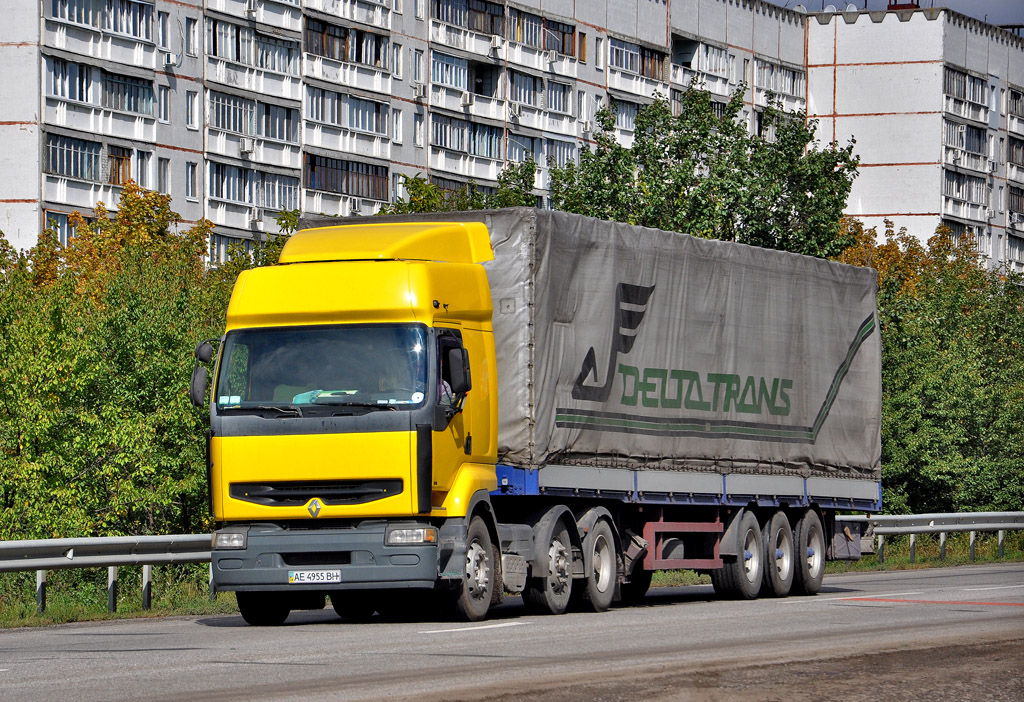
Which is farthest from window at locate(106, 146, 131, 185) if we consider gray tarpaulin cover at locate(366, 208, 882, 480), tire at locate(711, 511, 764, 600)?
tire at locate(711, 511, 764, 600)

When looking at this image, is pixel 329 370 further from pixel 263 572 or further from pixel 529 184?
pixel 529 184

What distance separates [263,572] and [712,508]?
22.3 ft

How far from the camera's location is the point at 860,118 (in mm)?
93688

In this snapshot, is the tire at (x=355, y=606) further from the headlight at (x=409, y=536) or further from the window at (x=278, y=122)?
the window at (x=278, y=122)

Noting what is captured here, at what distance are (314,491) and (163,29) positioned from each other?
4256 cm

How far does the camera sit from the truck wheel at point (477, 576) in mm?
17391

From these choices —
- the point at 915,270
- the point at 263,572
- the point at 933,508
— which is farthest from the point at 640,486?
the point at 915,270

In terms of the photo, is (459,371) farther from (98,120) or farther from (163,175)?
(163,175)

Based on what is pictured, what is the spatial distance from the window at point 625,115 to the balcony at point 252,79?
16758 mm

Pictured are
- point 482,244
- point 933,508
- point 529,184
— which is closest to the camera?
point 482,244

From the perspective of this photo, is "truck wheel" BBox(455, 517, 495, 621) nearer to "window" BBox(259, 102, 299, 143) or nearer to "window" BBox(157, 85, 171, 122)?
"window" BBox(157, 85, 171, 122)

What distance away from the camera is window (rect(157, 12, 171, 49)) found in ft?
187

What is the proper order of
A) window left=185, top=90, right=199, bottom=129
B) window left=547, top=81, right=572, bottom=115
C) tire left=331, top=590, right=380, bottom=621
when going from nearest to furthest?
tire left=331, top=590, right=380, bottom=621
window left=185, top=90, right=199, bottom=129
window left=547, top=81, right=572, bottom=115

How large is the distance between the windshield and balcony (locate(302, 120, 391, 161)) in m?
45.4
